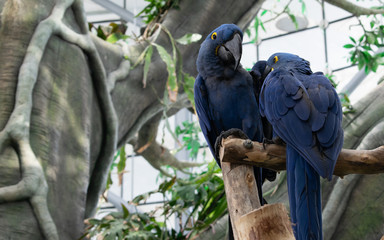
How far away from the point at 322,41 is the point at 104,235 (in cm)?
608

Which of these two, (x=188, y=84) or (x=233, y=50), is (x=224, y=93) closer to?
(x=233, y=50)

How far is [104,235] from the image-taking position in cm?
281

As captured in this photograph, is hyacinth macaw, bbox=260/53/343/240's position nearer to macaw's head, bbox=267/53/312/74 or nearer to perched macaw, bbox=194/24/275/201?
macaw's head, bbox=267/53/312/74

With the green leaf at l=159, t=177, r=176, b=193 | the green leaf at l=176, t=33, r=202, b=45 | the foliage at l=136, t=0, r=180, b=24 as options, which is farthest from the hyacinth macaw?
the foliage at l=136, t=0, r=180, b=24

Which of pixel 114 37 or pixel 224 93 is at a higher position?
pixel 114 37

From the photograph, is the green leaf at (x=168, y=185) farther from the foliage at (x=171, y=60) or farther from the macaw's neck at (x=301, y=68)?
the macaw's neck at (x=301, y=68)

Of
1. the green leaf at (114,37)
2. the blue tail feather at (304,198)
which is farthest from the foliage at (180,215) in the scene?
the blue tail feather at (304,198)

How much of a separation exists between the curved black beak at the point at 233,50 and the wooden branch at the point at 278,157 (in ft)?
1.48

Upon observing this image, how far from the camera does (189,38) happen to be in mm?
3043

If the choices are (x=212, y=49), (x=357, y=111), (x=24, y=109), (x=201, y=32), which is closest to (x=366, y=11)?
(x=357, y=111)

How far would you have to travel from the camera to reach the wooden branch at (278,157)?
1.39m

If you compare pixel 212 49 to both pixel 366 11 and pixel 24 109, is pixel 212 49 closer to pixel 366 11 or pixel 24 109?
pixel 24 109

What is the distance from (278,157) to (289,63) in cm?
35

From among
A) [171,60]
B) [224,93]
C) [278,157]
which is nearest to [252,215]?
[278,157]
